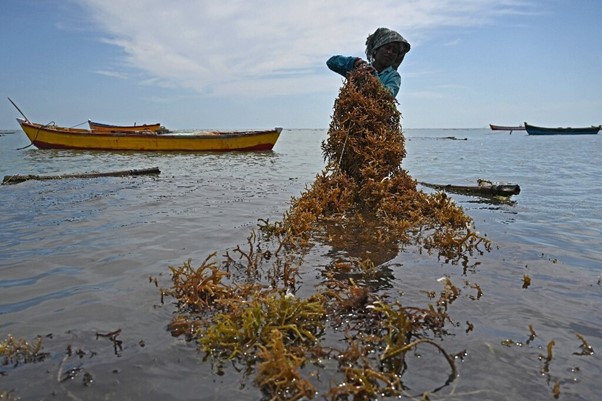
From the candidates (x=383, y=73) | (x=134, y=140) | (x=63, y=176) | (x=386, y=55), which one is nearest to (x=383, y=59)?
(x=386, y=55)

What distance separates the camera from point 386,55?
7.19m

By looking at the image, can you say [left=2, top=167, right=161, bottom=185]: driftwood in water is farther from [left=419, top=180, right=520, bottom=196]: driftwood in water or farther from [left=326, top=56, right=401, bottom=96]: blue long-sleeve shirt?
[left=419, top=180, right=520, bottom=196]: driftwood in water

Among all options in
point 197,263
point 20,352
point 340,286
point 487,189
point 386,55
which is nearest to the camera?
point 20,352

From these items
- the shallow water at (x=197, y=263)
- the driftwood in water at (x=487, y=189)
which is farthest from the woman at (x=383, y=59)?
the driftwood in water at (x=487, y=189)

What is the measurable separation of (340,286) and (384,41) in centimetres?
480

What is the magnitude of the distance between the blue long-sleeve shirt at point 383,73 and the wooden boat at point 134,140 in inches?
766

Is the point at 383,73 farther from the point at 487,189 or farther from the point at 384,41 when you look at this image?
the point at 487,189

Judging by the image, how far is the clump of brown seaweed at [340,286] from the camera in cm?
247

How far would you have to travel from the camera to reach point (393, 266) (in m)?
4.49

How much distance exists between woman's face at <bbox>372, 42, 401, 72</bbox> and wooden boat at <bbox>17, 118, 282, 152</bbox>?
19804mm

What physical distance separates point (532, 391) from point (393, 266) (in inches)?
85.9

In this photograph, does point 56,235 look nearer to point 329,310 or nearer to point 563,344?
point 329,310

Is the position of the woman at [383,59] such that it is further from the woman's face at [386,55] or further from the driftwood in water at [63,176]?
the driftwood in water at [63,176]

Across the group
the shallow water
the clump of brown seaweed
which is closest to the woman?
the clump of brown seaweed
